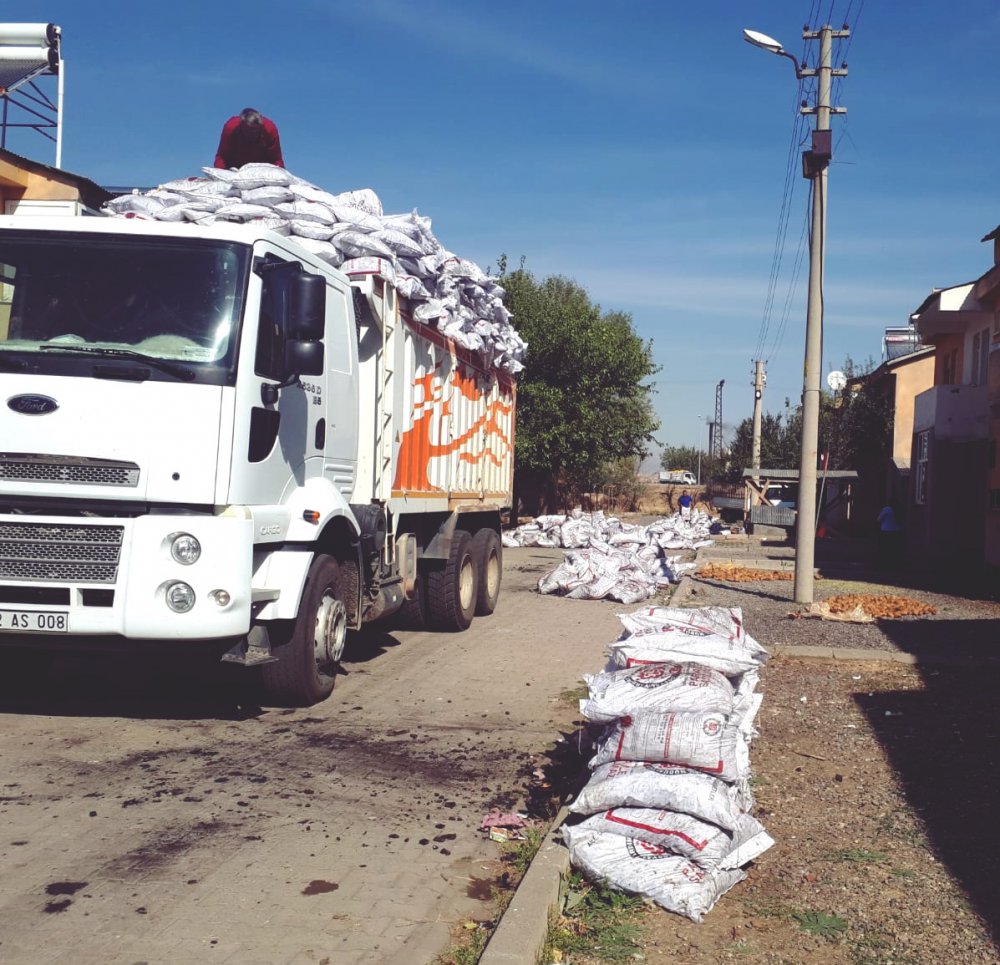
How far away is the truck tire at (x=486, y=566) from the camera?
12141 millimetres

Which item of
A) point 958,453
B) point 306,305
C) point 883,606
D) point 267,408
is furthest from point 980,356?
point 267,408

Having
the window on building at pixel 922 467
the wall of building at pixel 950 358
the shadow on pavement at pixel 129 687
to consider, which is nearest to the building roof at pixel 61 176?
the shadow on pavement at pixel 129 687

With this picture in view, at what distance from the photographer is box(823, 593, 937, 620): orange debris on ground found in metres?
13.5

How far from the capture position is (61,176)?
13.1m

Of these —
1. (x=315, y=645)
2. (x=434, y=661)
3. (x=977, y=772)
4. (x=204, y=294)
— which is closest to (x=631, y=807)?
(x=977, y=772)

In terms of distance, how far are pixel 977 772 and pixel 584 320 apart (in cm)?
2970

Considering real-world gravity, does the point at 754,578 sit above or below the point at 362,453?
below

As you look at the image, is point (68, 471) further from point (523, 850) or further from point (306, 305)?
point (523, 850)

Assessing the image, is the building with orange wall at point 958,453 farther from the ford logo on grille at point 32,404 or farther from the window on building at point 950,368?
the ford logo on grille at point 32,404

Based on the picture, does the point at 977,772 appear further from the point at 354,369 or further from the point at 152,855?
the point at 354,369

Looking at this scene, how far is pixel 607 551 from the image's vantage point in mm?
17766

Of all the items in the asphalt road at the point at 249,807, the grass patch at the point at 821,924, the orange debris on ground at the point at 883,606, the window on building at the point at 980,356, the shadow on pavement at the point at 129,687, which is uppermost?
the window on building at the point at 980,356

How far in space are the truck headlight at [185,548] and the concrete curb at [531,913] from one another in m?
2.58

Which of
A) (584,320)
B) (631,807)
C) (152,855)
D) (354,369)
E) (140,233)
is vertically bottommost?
(152,855)
